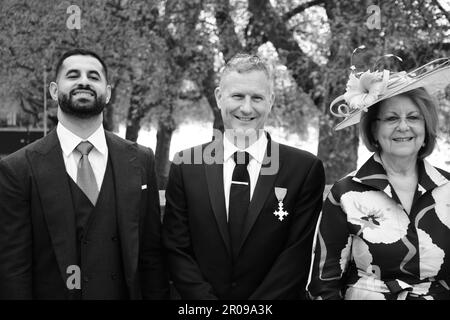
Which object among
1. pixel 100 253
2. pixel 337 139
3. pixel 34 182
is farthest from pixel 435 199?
pixel 337 139

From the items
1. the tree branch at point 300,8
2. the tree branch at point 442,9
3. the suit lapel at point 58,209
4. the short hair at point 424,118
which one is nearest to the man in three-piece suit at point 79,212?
the suit lapel at point 58,209

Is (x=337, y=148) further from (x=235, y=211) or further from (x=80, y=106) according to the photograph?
(x=80, y=106)

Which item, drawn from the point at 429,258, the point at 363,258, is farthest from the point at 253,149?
the point at 429,258

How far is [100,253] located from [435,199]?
1.75 metres

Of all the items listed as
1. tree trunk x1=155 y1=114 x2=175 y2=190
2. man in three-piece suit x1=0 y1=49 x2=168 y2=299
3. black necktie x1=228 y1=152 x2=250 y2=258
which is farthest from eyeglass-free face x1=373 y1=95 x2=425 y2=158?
tree trunk x1=155 y1=114 x2=175 y2=190

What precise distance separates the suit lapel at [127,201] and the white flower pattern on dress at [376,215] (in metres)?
1.11

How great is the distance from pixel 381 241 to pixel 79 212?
5.09ft

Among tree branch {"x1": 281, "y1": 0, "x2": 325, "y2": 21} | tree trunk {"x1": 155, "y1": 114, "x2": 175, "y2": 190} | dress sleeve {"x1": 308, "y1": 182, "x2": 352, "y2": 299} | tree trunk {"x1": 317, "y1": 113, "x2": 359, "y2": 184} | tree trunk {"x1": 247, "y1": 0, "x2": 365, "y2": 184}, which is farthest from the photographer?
tree trunk {"x1": 155, "y1": 114, "x2": 175, "y2": 190}

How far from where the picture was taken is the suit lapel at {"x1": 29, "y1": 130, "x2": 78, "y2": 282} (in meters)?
3.33

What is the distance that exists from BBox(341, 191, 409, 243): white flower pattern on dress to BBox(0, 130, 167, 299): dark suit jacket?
1.14 m

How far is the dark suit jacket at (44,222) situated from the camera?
3.31 metres

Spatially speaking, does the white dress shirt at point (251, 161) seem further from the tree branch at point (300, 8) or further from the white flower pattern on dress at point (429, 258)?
the tree branch at point (300, 8)

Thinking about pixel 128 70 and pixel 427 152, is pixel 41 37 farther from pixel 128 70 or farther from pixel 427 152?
pixel 427 152

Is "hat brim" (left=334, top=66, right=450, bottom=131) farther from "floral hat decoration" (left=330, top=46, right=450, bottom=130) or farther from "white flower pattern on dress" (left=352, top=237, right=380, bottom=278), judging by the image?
"white flower pattern on dress" (left=352, top=237, right=380, bottom=278)
